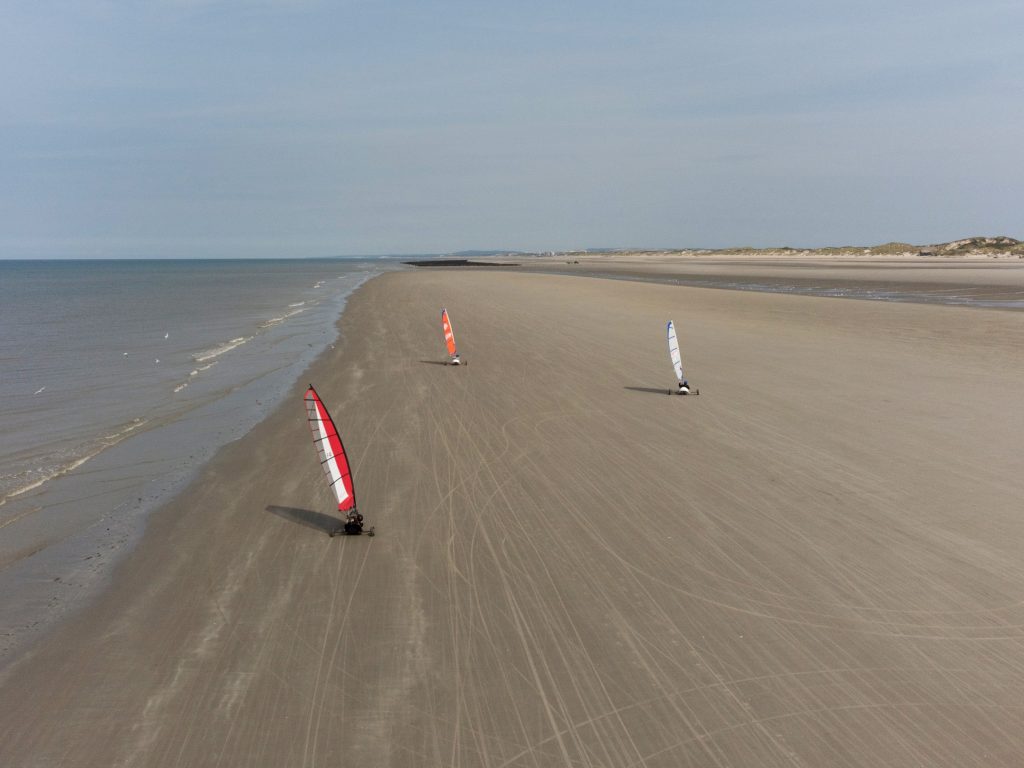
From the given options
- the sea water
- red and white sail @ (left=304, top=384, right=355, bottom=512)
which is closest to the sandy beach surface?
red and white sail @ (left=304, top=384, right=355, bottom=512)

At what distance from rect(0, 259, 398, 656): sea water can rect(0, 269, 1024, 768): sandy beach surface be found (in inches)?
30.5

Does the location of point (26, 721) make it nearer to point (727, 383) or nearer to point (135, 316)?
point (727, 383)

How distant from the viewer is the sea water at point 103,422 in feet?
27.6

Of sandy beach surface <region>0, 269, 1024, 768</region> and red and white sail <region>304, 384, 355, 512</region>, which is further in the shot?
red and white sail <region>304, 384, 355, 512</region>

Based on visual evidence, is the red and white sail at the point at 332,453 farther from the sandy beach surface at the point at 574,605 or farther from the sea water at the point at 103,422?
the sea water at the point at 103,422

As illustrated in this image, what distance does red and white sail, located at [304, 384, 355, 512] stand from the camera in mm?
8344

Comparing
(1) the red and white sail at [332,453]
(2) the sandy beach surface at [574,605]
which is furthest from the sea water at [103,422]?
(1) the red and white sail at [332,453]

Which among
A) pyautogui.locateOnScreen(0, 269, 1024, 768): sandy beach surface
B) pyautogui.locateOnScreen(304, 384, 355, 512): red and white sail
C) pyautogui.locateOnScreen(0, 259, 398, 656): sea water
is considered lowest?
pyautogui.locateOnScreen(0, 259, 398, 656): sea water

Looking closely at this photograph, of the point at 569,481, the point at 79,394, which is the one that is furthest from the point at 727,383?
the point at 79,394

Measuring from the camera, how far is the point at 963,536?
27.3 feet

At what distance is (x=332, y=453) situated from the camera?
855cm

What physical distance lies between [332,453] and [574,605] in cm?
365

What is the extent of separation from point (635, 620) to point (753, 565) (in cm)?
192

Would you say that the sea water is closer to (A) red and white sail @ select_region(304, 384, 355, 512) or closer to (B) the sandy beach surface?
(B) the sandy beach surface
